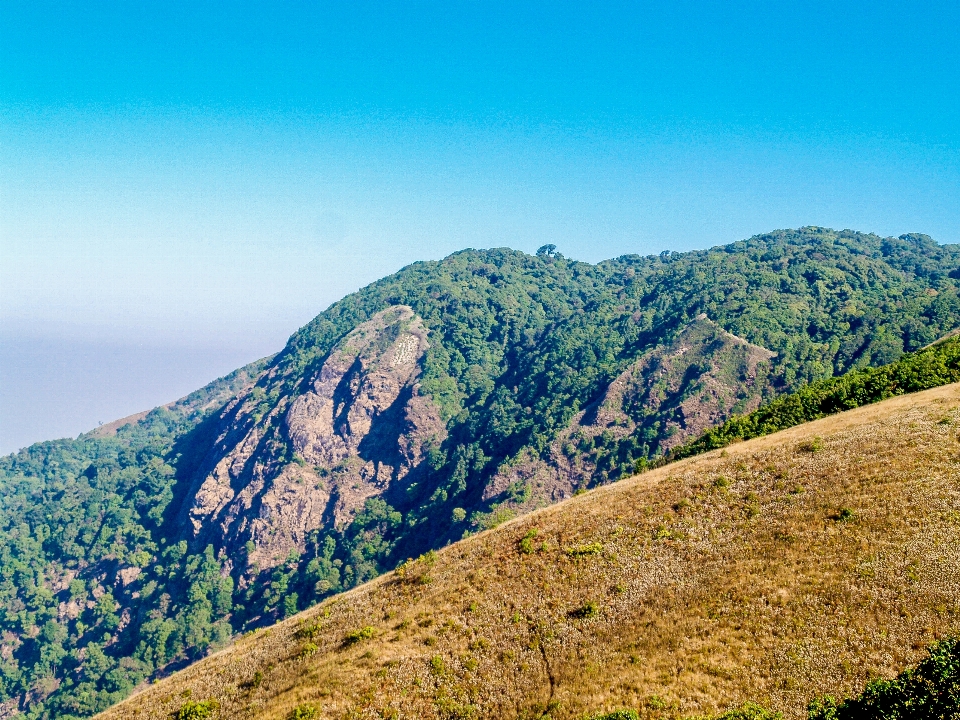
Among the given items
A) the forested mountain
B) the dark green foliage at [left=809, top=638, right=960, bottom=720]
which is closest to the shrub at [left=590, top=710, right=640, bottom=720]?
the dark green foliage at [left=809, top=638, right=960, bottom=720]

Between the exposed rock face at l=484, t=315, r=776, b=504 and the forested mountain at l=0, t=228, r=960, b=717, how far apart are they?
1.54ft

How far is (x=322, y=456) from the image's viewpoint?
6363 inches

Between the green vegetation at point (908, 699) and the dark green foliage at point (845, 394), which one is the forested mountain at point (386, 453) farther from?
the green vegetation at point (908, 699)

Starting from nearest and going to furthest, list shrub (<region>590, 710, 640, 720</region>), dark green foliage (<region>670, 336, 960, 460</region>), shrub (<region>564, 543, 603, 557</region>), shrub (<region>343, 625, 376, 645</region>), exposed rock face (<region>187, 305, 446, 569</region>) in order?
shrub (<region>590, 710, 640, 720</region>)
shrub (<region>343, 625, 376, 645</region>)
shrub (<region>564, 543, 603, 557</region>)
dark green foliage (<region>670, 336, 960, 460</region>)
exposed rock face (<region>187, 305, 446, 569</region>)

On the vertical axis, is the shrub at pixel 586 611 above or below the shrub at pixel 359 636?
below

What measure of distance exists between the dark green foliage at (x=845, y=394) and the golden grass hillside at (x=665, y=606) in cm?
964

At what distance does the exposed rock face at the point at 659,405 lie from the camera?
388 feet

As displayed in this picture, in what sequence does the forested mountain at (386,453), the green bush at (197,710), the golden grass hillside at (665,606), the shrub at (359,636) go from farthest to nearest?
the forested mountain at (386,453), the shrub at (359,636), the green bush at (197,710), the golden grass hillside at (665,606)

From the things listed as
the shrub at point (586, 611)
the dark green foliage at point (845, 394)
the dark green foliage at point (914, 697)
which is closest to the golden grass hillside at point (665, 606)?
the shrub at point (586, 611)

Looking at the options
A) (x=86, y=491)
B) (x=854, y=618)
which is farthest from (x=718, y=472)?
(x=86, y=491)

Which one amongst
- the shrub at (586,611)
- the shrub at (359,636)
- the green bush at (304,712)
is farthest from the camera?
the shrub at (359,636)

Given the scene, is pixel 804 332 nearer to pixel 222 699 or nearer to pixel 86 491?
pixel 222 699

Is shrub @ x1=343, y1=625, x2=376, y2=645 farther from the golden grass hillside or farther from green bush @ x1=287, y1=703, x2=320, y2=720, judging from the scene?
green bush @ x1=287, y1=703, x2=320, y2=720

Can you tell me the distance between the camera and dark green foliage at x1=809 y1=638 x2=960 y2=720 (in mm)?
15617
